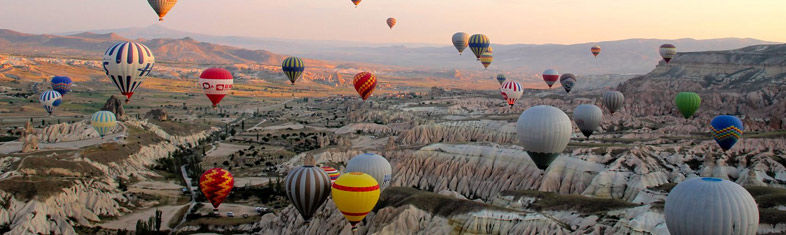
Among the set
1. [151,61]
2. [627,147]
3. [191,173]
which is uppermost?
[151,61]

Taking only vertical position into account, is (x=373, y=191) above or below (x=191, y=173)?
above

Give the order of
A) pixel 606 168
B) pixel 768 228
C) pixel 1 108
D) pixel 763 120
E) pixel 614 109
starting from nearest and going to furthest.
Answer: pixel 768 228 < pixel 606 168 < pixel 763 120 < pixel 614 109 < pixel 1 108

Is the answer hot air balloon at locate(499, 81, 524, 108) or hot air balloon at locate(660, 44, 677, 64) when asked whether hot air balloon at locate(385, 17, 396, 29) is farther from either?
hot air balloon at locate(660, 44, 677, 64)

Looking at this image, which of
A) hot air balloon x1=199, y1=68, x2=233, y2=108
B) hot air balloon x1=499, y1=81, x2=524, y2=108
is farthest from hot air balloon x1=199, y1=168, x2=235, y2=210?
hot air balloon x1=499, y1=81, x2=524, y2=108

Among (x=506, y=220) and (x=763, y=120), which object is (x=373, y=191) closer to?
(x=506, y=220)

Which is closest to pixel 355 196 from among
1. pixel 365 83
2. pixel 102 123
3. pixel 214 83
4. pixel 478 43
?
pixel 214 83

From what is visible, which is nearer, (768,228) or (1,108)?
(768,228)

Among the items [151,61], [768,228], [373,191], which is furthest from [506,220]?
[151,61]
